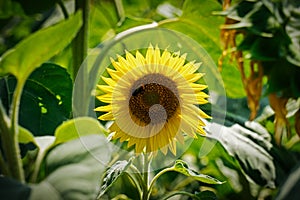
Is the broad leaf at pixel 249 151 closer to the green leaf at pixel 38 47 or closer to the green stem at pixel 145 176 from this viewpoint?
the green stem at pixel 145 176

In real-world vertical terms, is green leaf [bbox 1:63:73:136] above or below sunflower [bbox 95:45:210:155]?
below

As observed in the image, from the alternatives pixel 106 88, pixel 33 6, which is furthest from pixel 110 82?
pixel 33 6

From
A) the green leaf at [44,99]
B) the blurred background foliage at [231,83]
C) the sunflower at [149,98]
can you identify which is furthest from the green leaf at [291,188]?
the green leaf at [44,99]

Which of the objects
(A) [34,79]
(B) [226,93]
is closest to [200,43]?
(B) [226,93]

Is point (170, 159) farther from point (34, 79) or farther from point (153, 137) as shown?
point (34, 79)

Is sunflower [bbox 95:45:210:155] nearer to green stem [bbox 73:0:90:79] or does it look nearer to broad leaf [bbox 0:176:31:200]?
green stem [bbox 73:0:90:79]

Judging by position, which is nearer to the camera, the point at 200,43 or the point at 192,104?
the point at 192,104

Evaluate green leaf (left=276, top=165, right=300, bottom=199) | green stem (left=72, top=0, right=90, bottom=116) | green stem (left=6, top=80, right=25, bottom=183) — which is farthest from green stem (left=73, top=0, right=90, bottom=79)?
green leaf (left=276, top=165, right=300, bottom=199)

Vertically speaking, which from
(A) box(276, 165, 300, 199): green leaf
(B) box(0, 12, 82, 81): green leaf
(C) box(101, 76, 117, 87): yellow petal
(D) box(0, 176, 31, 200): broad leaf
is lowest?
(A) box(276, 165, 300, 199): green leaf
